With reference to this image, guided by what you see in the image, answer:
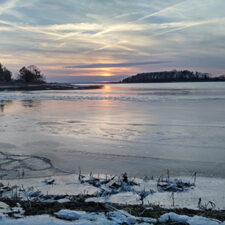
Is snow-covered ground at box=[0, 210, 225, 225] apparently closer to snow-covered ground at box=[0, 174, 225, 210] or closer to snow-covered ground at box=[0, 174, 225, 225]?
snow-covered ground at box=[0, 174, 225, 225]

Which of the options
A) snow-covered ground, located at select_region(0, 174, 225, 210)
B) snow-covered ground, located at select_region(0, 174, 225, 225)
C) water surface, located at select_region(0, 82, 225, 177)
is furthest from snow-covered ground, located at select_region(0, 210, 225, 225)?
water surface, located at select_region(0, 82, 225, 177)

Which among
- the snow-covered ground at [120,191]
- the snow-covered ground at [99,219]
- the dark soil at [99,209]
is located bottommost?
the snow-covered ground at [120,191]

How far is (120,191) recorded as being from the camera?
3.86 metres

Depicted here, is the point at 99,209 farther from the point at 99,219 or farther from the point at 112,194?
the point at 112,194

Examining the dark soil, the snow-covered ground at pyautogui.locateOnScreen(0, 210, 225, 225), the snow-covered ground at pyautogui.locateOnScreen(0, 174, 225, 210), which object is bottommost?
the snow-covered ground at pyautogui.locateOnScreen(0, 174, 225, 210)

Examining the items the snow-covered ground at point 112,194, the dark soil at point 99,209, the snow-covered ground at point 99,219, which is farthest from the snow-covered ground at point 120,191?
the snow-covered ground at point 99,219

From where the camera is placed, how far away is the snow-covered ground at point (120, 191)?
353 cm

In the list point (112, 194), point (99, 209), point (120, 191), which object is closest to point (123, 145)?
point (120, 191)

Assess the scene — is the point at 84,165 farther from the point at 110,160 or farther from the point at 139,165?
the point at 139,165

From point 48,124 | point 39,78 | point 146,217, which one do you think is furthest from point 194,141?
point 39,78

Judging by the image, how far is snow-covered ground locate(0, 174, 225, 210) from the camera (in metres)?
3.53

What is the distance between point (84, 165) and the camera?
5.23 metres

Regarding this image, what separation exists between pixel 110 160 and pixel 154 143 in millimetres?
1805

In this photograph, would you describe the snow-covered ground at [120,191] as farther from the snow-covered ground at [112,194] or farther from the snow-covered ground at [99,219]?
the snow-covered ground at [99,219]
